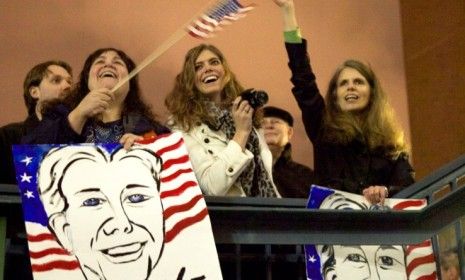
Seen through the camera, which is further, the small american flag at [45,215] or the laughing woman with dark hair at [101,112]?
the laughing woman with dark hair at [101,112]

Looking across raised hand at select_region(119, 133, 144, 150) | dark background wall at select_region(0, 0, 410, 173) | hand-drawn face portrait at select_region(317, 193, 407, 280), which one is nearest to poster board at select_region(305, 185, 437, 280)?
hand-drawn face portrait at select_region(317, 193, 407, 280)

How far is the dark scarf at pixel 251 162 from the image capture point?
9.00ft

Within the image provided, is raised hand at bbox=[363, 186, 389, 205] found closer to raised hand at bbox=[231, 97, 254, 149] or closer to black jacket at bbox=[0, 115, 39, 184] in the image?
raised hand at bbox=[231, 97, 254, 149]

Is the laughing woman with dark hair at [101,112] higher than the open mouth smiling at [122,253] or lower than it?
higher

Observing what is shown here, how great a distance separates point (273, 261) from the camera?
8.53 feet

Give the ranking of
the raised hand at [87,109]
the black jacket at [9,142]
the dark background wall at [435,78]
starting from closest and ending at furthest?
the raised hand at [87,109] < the black jacket at [9,142] < the dark background wall at [435,78]

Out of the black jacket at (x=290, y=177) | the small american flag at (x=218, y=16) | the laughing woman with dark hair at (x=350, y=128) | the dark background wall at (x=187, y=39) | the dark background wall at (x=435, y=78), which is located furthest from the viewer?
the dark background wall at (x=435, y=78)

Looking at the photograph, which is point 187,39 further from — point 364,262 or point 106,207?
point 106,207

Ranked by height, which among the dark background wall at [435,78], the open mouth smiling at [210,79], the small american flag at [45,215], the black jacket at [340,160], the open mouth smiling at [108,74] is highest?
the dark background wall at [435,78]

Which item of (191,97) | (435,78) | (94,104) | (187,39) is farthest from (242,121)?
(435,78)

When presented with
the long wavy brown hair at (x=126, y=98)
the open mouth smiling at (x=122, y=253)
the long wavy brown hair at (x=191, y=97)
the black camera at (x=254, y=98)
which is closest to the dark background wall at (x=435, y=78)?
the long wavy brown hair at (x=191, y=97)

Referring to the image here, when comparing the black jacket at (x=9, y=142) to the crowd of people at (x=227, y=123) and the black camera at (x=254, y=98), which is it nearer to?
the crowd of people at (x=227, y=123)

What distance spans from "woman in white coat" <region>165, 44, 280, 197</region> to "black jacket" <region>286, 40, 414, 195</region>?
0.17 meters

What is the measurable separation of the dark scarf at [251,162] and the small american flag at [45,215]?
1.67 ft
